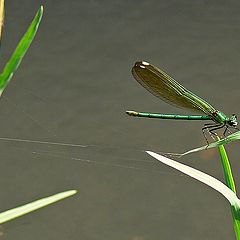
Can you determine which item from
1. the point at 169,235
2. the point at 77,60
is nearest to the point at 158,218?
the point at 169,235

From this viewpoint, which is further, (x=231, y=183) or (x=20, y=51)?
A: (x=231, y=183)

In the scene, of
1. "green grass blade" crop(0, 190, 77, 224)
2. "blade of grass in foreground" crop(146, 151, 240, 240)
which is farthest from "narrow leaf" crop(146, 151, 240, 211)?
"green grass blade" crop(0, 190, 77, 224)

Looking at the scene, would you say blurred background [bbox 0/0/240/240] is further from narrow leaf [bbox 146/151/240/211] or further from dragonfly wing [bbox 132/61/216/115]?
narrow leaf [bbox 146/151/240/211]

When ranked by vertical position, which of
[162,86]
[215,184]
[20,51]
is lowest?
[162,86]

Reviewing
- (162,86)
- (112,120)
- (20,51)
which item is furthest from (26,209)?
(112,120)

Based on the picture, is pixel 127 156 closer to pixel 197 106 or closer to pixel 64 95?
pixel 64 95

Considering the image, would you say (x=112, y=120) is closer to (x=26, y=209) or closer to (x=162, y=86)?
(x=162, y=86)

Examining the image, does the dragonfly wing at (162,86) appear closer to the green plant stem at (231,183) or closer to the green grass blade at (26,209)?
the green plant stem at (231,183)

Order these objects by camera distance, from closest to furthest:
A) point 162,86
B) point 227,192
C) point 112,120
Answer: point 227,192
point 162,86
point 112,120

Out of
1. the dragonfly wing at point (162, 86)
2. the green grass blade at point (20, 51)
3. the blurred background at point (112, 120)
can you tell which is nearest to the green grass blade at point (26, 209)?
the green grass blade at point (20, 51)
